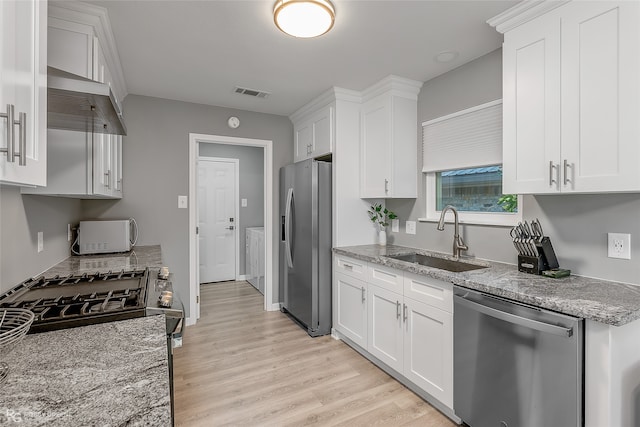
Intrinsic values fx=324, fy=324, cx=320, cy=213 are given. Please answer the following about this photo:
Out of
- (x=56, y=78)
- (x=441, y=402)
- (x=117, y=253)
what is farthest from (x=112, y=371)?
(x=117, y=253)

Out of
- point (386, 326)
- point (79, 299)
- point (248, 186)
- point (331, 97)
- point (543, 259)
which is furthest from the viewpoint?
point (248, 186)

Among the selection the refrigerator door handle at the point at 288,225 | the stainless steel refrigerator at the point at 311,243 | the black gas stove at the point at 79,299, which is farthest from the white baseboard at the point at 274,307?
the black gas stove at the point at 79,299

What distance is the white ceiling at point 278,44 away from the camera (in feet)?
6.07

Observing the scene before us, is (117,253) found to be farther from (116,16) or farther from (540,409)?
(540,409)

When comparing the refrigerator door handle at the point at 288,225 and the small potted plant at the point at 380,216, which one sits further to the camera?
the refrigerator door handle at the point at 288,225

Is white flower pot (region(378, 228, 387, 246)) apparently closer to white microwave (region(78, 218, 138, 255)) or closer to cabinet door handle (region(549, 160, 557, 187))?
cabinet door handle (region(549, 160, 557, 187))

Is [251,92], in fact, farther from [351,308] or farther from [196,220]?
[351,308]

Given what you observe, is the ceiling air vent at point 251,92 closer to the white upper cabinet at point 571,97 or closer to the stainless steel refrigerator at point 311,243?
the stainless steel refrigerator at point 311,243

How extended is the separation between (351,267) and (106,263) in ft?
6.22

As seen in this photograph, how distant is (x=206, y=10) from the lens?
1859mm

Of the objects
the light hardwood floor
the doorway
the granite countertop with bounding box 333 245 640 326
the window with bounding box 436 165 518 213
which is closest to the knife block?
the granite countertop with bounding box 333 245 640 326

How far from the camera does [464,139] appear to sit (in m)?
2.56

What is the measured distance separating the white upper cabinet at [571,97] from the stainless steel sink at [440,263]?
69 cm

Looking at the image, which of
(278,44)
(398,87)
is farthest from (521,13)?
(278,44)
